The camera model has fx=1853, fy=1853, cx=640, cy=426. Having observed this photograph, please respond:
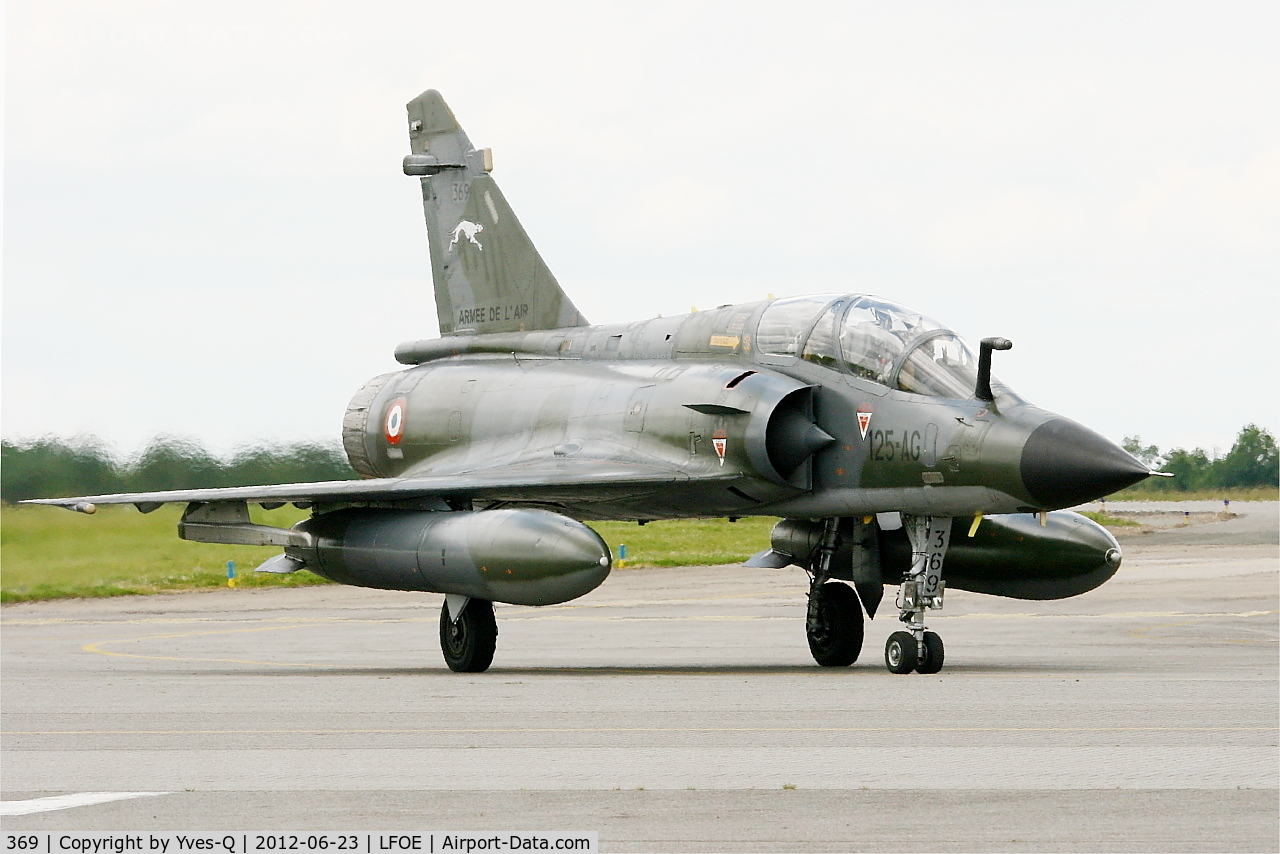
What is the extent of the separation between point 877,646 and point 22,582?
1668cm

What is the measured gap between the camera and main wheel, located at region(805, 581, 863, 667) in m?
17.3

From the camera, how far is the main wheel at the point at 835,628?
17328 millimetres

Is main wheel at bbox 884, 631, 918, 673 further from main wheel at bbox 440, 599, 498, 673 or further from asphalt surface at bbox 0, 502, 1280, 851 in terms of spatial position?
main wheel at bbox 440, 599, 498, 673

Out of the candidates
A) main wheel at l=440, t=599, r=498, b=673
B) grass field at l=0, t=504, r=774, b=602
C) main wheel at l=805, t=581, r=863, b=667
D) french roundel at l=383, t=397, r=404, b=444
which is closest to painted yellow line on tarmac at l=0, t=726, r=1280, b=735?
main wheel at l=440, t=599, r=498, b=673

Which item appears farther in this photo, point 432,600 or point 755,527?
point 755,527

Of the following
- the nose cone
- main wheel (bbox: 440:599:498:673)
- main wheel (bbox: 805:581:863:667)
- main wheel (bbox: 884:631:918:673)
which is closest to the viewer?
the nose cone

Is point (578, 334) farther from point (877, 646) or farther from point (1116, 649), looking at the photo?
point (1116, 649)

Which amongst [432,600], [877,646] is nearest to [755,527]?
[432,600]

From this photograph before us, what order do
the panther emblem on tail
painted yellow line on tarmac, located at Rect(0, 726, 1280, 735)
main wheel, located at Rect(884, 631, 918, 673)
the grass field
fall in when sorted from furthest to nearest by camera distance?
the grass field, the panther emblem on tail, main wheel, located at Rect(884, 631, 918, 673), painted yellow line on tarmac, located at Rect(0, 726, 1280, 735)

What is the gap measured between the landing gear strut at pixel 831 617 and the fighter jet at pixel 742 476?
0.08ft

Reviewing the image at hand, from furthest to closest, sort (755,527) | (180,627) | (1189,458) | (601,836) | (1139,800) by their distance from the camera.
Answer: (1189,458) → (755,527) → (180,627) → (1139,800) → (601,836)

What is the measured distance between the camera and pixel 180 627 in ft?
81.7

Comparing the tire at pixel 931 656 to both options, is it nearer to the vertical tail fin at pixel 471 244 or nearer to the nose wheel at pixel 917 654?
the nose wheel at pixel 917 654

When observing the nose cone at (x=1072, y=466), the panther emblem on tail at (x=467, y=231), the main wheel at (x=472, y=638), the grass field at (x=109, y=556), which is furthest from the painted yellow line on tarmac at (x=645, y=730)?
the grass field at (x=109, y=556)
